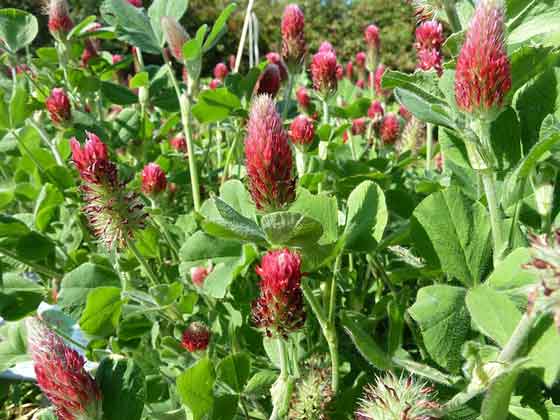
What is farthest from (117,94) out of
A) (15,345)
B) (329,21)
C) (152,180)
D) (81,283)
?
(329,21)

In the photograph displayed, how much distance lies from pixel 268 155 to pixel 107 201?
0.51 metres

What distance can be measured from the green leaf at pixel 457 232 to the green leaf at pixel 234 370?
18.3 inches

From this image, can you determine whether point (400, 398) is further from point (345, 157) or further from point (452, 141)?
point (345, 157)

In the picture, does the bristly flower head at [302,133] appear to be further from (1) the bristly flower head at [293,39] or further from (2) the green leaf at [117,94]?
(2) the green leaf at [117,94]

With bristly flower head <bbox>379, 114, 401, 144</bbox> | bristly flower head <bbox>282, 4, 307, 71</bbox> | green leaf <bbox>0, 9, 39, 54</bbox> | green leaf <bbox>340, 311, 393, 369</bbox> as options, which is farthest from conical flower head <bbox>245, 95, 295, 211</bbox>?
green leaf <bbox>0, 9, 39, 54</bbox>

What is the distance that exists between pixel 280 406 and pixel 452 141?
692mm

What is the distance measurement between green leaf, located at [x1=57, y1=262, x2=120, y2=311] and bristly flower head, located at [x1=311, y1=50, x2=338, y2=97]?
1.05 metres

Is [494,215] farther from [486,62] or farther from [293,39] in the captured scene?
[293,39]

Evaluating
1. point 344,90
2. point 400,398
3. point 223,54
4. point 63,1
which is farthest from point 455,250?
point 223,54

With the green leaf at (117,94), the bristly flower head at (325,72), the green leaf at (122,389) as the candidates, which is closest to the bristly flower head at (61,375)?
the green leaf at (122,389)

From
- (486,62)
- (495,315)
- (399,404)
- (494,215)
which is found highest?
(486,62)

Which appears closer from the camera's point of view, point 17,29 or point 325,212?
point 325,212

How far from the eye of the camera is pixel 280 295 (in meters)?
0.97

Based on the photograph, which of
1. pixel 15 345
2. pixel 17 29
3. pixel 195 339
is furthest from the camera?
pixel 17 29
